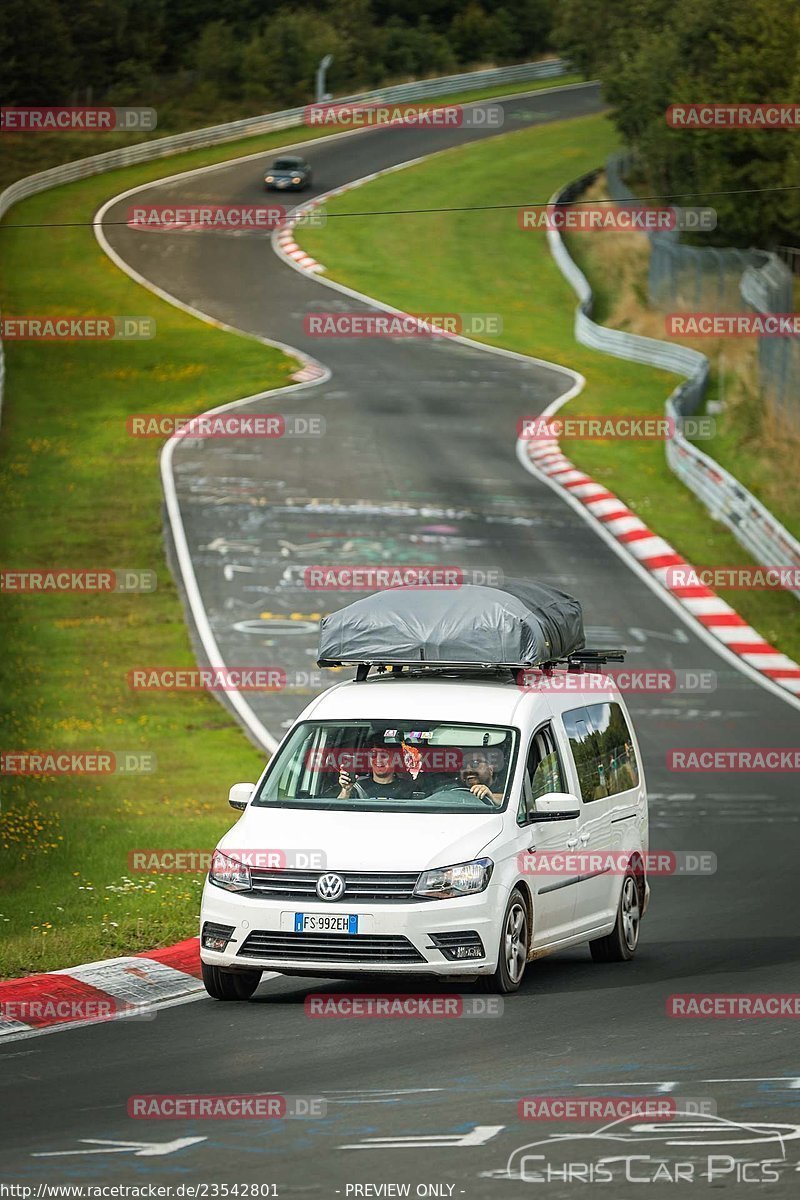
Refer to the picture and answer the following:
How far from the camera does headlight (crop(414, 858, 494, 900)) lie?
1112 centimetres

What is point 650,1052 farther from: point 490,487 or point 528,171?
point 528,171

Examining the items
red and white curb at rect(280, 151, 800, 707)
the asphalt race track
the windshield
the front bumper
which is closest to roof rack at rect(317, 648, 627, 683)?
the windshield

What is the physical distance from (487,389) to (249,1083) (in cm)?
3745

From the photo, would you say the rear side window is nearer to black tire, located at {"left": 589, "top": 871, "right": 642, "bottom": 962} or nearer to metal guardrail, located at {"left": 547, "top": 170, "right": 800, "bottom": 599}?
black tire, located at {"left": 589, "top": 871, "right": 642, "bottom": 962}

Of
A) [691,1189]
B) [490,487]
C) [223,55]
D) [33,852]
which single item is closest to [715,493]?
[490,487]

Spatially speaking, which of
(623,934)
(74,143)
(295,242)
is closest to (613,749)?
(623,934)

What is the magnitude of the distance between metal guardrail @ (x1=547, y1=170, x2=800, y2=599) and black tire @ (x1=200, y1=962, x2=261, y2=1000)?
66.4 ft

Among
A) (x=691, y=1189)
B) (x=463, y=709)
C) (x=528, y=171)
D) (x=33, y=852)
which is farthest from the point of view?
(x=528, y=171)

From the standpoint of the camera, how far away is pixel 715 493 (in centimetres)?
3544

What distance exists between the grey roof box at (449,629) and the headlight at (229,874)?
2239 mm

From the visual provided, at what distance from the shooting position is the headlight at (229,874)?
Result: 11398 mm

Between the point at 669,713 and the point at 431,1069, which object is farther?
the point at 669,713

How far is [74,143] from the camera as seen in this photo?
78.5m

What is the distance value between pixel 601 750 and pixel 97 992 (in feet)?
12.9
